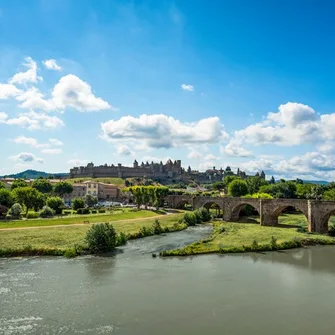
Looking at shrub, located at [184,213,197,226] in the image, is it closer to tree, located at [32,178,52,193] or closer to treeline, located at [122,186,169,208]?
treeline, located at [122,186,169,208]

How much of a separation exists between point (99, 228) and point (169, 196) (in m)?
43.3

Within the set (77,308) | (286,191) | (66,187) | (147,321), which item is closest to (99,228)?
(77,308)

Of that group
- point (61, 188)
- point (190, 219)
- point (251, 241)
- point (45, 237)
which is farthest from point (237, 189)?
point (45, 237)

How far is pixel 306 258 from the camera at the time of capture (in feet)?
98.8

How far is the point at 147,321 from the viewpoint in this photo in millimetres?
16391

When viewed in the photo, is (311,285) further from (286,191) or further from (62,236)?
(286,191)

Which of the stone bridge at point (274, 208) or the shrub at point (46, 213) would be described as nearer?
the stone bridge at point (274, 208)

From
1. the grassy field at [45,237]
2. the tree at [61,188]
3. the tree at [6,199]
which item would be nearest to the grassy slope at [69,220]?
the grassy field at [45,237]

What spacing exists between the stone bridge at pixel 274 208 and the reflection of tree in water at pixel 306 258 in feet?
28.2

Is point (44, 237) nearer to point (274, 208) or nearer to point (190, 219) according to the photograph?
point (190, 219)

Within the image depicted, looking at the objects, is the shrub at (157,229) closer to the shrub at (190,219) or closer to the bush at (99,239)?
the shrub at (190,219)

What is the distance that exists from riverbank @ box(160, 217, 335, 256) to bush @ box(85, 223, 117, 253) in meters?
5.03

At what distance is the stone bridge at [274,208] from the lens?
4206 centimetres

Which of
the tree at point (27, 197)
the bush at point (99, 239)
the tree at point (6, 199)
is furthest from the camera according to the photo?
the tree at point (27, 197)
